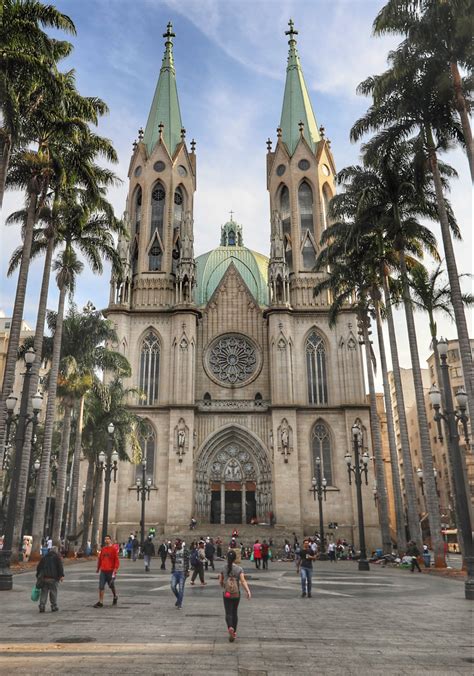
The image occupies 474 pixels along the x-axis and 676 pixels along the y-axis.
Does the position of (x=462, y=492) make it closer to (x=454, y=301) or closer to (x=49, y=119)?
(x=454, y=301)

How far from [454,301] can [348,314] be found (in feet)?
79.4

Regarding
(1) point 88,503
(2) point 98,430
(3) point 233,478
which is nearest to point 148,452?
(3) point 233,478

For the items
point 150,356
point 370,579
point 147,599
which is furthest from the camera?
point 150,356

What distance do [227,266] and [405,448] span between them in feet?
94.7

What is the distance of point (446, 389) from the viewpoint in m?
15.5

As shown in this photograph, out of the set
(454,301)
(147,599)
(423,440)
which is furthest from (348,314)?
(147,599)

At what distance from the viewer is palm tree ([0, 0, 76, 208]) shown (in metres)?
17.3

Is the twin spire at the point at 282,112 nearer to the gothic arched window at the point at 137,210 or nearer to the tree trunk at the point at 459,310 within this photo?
the gothic arched window at the point at 137,210

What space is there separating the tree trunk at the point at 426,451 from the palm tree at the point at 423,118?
16.4 ft

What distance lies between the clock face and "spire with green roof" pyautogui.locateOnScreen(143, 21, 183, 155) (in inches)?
456

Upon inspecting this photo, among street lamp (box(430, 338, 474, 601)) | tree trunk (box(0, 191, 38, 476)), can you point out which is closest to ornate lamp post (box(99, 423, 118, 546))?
tree trunk (box(0, 191, 38, 476))

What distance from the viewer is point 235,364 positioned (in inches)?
1780

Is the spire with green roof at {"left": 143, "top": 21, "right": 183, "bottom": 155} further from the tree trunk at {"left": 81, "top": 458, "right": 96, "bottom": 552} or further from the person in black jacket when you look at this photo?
the person in black jacket

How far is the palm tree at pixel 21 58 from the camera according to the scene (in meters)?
17.3
